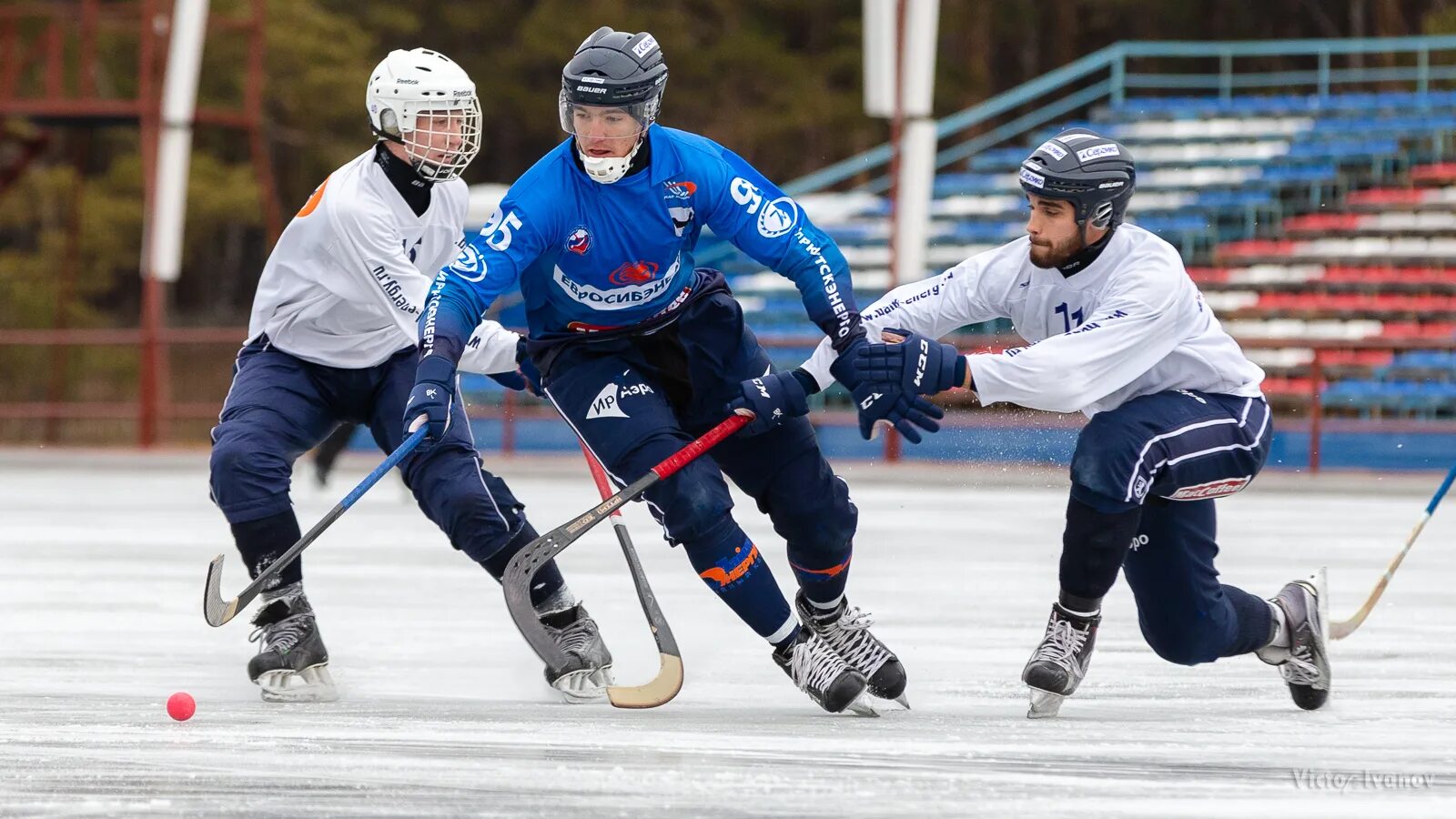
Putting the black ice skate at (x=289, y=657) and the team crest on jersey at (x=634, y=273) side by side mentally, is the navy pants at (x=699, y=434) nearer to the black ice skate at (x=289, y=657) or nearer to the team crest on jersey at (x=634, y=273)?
the team crest on jersey at (x=634, y=273)

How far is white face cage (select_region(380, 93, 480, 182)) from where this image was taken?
5.57m

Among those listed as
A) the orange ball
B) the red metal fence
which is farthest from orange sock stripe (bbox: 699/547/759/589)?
the red metal fence

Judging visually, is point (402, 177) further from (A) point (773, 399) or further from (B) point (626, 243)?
(A) point (773, 399)

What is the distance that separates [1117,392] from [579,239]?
4.29ft

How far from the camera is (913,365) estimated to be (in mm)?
4676

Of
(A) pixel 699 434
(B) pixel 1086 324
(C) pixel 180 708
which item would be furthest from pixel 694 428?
(C) pixel 180 708

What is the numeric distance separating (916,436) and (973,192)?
60.2 feet

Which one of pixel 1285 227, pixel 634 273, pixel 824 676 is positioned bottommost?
pixel 1285 227

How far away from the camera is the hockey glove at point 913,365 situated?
4672 mm

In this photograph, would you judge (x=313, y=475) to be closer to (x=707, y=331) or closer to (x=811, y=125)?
(x=707, y=331)

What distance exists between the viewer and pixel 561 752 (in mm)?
4395

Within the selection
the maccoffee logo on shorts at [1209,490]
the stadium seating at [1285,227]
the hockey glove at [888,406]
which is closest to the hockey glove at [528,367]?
the hockey glove at [888,406]

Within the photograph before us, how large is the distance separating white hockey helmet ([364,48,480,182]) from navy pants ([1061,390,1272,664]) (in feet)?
6.09

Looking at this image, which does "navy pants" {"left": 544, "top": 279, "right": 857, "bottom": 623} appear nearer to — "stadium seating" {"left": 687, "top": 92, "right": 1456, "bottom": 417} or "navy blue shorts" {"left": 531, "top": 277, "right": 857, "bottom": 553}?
"navy blue shorts" {"left": 531, "top": 277, "right": 857, "bottom": 553}
